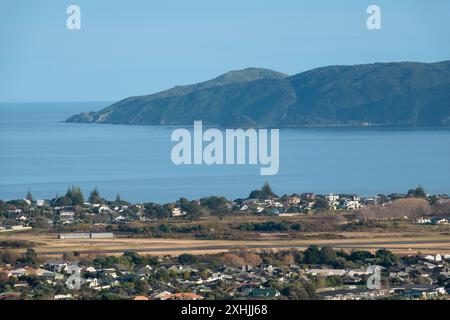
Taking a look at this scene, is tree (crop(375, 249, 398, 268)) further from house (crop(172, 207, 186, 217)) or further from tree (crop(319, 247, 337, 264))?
house (crop(172, 207, 186, 217))

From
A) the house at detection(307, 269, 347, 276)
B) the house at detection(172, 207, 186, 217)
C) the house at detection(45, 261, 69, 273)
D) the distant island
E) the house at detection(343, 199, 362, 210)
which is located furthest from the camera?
the distant island

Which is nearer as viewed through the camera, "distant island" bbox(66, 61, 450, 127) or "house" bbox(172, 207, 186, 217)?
"house" bbox(172, 207, 186, 217)

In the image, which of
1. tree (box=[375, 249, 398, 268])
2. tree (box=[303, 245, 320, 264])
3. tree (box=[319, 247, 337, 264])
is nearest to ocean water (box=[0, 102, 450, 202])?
tree (box=[303, 245, 320, 264])

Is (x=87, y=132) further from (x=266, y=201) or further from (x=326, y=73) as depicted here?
(x=266, y=201)

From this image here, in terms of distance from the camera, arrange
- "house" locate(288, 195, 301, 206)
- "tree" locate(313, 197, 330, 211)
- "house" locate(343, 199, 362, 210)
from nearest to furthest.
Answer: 1. "house" locate(343, 199, 362, 210)
2. "tree" locate(313, 197, 330, 211)
3. "house" locate(288, 195, 301, 206)

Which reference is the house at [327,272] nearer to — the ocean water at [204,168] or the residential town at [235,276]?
the residential town at [235,276]

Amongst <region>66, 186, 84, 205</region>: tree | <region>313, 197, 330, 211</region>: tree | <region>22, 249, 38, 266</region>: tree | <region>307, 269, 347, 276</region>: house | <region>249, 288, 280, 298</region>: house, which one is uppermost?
<region>66, 186, 84, 205</region>: tree

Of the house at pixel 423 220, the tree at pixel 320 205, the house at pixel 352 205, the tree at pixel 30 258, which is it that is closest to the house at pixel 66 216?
the tree at pixel 320 205

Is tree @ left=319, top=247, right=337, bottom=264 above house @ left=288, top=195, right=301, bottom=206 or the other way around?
the other way around
